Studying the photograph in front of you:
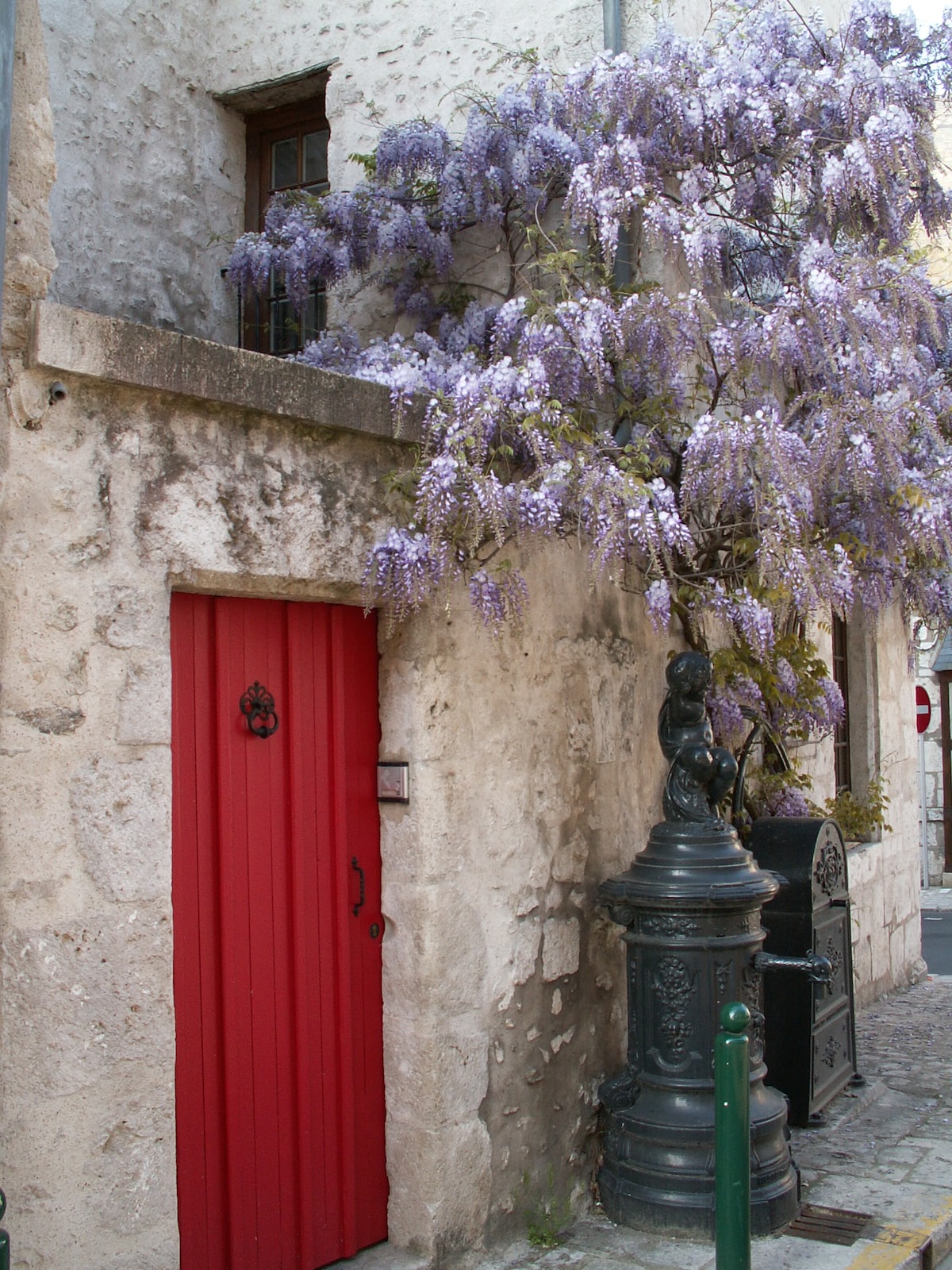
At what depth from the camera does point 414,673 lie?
3742 millimetres

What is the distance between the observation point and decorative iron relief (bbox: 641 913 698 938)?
4078 mm

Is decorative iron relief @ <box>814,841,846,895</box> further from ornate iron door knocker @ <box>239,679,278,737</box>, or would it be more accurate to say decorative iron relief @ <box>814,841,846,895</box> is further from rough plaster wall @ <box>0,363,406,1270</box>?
rough plaster wall @ <box>0,363,406,1270</box>

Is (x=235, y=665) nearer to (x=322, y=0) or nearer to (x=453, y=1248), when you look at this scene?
(x=453, y=1248)

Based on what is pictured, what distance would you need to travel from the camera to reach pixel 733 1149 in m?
2.90

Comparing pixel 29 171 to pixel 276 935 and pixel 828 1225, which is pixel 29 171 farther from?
pixel 828 1225

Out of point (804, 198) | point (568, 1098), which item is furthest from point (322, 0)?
point (568, 1098)

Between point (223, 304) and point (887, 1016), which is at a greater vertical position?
point (223, 304)

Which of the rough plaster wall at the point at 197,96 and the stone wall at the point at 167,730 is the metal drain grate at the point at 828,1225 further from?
the rough plaster wall at the point at 197,96

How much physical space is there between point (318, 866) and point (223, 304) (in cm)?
295

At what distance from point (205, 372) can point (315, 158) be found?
3.07 metres

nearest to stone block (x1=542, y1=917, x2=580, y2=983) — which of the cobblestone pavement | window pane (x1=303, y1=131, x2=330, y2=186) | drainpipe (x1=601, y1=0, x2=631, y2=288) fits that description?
the cobblestone pavement

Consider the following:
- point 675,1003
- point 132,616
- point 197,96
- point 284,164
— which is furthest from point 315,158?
point 675,1003

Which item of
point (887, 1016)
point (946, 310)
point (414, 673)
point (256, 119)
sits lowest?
point (887, 1016)

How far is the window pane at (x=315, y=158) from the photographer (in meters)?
5.74
